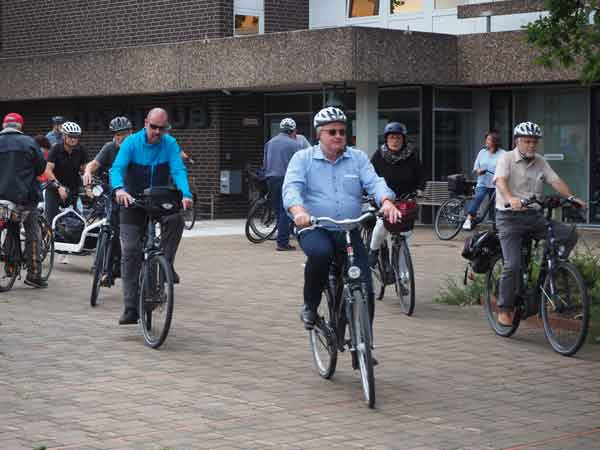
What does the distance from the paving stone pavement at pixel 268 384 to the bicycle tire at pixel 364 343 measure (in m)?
0.13

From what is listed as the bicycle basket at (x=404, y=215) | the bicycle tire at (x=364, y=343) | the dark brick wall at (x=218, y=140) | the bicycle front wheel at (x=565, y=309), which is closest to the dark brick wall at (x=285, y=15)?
the dark brick wall at (x=218, y=140)

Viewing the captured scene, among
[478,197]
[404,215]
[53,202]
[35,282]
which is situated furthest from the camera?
[478,197]

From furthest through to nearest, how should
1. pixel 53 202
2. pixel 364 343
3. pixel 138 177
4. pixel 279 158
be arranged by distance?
pixel 279 158 → pixel 53 202 → pixel 138 177 → pixel 364 343

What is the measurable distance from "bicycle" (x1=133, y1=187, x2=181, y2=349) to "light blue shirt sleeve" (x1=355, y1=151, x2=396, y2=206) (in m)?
1.94

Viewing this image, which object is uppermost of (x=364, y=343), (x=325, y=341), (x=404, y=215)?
(x=404, y=215)

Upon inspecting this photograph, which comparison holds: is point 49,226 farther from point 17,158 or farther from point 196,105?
point 196,105

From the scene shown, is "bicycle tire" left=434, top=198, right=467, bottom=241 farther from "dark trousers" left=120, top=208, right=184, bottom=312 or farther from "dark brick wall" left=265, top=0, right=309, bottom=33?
"dark trousers" left=120, top=208, right=184, bottom=312

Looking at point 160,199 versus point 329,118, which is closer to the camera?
point 329,118

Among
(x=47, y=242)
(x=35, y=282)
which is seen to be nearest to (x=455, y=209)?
(x=47, y=242)

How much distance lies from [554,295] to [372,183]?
2069 mm

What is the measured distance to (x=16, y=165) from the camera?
1240 centimetres

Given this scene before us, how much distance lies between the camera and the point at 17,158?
12.4 meters

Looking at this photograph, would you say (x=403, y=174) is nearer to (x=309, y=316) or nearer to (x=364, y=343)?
(x=309, y=316)

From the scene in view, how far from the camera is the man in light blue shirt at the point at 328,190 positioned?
24.9 ft
